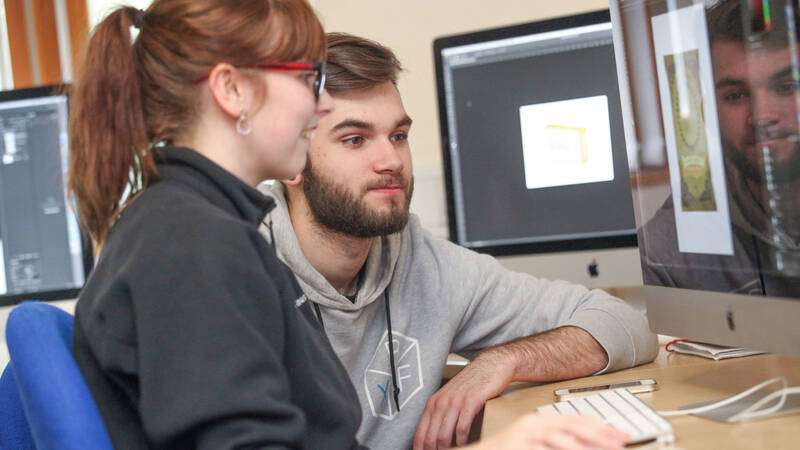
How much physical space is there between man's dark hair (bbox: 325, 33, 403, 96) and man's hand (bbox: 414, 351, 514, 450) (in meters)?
0.51

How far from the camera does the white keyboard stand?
0.81m

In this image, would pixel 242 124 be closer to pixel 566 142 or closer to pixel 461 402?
pixel 461 402

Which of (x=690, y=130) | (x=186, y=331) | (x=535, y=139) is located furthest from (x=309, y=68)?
(x=535, y=139)

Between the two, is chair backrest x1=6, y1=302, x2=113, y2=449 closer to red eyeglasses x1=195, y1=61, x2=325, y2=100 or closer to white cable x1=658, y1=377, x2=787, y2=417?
red eyeglasses x1=195, y1=61, x2=325, y2=100

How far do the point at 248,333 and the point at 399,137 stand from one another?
2.74 feet

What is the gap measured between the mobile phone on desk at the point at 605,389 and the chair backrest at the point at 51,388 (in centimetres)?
60

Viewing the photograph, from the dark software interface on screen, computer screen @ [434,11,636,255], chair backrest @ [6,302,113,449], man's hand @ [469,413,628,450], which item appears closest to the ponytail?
chair backrest @ [6,302,113,449]

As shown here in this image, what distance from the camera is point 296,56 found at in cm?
88

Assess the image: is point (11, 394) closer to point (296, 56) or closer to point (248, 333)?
point (248, 333)

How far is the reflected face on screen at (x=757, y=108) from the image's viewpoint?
0.82 m

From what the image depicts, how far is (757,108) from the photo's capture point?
33.9 inches

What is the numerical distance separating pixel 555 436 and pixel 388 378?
679mm

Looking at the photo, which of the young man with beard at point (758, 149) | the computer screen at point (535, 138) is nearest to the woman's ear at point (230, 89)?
the young man with beard at point (758, 149)

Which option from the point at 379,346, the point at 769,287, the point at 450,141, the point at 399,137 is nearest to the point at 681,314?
the point at 769,287
